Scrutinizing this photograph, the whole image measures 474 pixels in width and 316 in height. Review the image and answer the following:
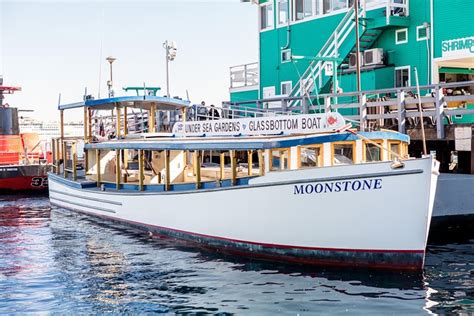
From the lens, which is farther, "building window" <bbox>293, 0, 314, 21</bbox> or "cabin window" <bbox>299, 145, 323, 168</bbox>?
"building window" <bbox>293, 0, 314, 21</bbox>

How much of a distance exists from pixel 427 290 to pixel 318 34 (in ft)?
62.7

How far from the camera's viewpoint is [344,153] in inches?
509

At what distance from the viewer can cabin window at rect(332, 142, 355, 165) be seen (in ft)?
42.1

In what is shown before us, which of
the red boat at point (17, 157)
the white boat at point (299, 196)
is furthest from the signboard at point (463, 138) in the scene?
the red boat at point (17, 157)

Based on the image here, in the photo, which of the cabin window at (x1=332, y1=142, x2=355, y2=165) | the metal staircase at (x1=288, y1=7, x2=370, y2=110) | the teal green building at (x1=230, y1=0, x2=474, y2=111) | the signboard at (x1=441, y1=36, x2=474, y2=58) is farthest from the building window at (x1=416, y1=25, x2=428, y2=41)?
the cabin window at (x1=332, y1=142, x2=355, y2=165)

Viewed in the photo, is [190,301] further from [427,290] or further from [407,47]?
[407,47]

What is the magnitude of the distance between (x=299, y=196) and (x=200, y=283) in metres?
2.37

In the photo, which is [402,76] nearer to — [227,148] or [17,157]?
[227,148]

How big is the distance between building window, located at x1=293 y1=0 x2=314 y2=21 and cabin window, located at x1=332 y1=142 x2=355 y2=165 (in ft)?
55.2

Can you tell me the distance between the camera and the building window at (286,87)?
96.1 ft

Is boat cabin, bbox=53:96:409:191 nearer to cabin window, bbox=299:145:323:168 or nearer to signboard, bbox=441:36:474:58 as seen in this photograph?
cabin window, bbox=299:145:323:168

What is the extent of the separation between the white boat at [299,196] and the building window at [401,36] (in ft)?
36.6

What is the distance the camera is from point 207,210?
13.6 metres

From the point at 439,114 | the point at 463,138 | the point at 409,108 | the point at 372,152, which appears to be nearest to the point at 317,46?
the point at 409,108
